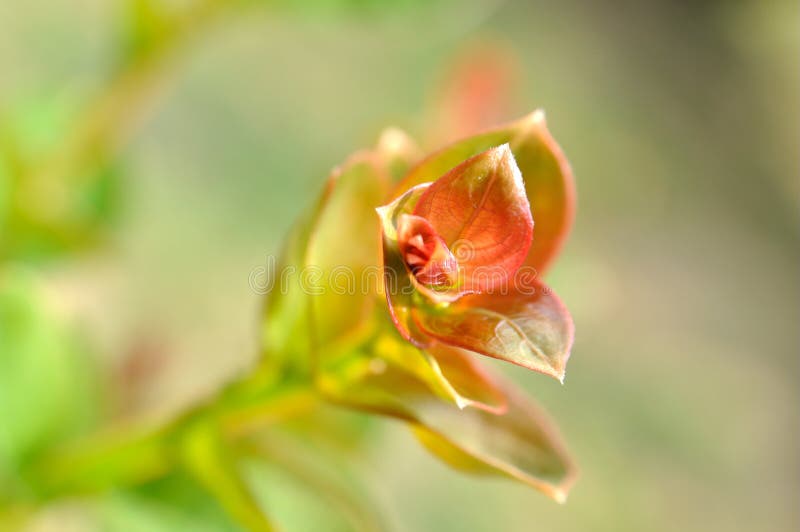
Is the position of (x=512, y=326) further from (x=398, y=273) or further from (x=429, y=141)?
(x=429, y=141)

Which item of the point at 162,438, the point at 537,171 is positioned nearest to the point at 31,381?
the point at 162,438

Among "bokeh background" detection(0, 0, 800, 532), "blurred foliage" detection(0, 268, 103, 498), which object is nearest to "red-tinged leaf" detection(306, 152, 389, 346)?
"bokeh background" detection(0, 0, 800, 532)

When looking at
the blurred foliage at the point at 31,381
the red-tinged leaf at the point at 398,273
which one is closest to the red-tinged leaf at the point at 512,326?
the red-tinged leaf at the point at 398,273

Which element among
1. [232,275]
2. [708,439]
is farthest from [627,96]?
[232,275]

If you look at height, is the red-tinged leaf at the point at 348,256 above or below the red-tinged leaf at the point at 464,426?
above

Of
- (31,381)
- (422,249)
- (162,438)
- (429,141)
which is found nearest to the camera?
(422,249)

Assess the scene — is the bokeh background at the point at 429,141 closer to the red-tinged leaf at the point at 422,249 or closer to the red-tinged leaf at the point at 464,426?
the red-tinged leaf at the point at 464,426

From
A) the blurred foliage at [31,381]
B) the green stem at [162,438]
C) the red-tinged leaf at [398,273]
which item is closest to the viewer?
the red-tinged leaf at [398,273]
